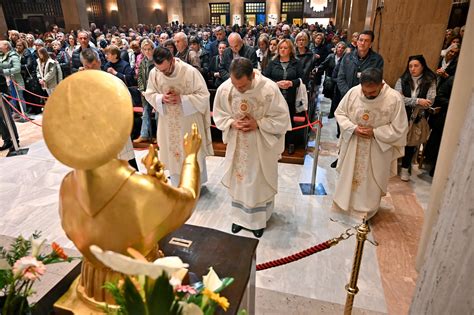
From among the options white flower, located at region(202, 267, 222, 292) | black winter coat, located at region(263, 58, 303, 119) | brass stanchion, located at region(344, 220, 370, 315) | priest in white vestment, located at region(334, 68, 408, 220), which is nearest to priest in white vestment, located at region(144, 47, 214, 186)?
priest in white vestment, located at region(334, 68, 408, 220)

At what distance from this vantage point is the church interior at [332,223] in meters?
1.54

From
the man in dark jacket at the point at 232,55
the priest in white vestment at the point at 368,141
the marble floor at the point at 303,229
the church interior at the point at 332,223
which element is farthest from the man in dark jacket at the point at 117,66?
the priest in white vestment at the point at 368,141

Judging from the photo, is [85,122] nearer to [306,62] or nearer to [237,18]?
[306,62]

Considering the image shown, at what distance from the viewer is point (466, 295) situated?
61.2 inches

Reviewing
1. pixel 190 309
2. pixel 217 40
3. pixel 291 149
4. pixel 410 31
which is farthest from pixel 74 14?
pixel 190 309

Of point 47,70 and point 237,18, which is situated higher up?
point 237,18

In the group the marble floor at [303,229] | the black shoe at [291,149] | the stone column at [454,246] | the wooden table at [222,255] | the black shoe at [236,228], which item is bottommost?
the marble floor at [303,229]

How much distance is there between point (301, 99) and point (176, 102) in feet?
8.14

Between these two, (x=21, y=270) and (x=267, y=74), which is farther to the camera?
(x=267, y=74)

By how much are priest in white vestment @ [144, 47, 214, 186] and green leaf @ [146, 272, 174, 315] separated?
3.27 m

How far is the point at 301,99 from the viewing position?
5.77 m

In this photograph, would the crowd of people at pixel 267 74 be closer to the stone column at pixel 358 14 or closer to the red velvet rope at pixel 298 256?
the red velvet rope at pixel 298 256

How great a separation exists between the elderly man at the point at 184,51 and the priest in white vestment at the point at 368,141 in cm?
422

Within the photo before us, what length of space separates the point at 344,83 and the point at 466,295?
14.7 ft
